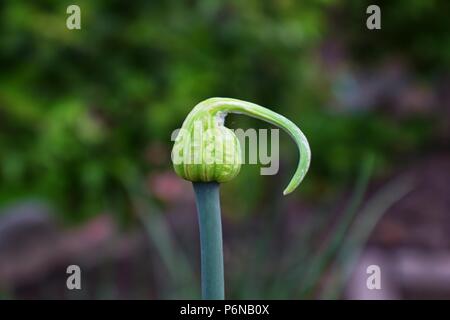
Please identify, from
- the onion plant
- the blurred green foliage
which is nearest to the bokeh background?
the blurred green foliage

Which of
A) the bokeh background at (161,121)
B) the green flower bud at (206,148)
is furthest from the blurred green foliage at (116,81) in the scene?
the green flower bud at (206,148)

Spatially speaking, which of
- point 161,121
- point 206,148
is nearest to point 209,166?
point 206,148

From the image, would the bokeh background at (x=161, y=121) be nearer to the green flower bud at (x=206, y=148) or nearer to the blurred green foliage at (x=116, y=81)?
the blurred green foliage at (x=116, y=81)

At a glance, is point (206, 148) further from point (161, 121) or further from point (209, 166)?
point (161, 121)

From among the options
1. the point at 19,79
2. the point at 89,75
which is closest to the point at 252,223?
the point at 89,75

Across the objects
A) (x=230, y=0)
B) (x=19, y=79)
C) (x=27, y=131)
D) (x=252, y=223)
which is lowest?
(x=252, y=223)

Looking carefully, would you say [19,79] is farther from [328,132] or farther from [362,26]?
[362,26]
